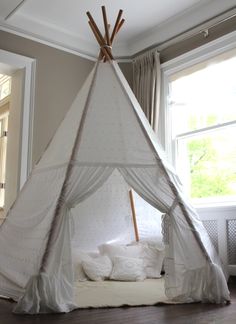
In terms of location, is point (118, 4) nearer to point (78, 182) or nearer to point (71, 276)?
point (78, 182)

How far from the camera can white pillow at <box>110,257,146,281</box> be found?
3.72 metres

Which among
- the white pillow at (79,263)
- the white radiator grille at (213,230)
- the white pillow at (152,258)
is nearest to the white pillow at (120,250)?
the white pillow at (152,258)

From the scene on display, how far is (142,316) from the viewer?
2.35 m

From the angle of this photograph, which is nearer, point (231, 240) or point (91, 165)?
point (91, 165)

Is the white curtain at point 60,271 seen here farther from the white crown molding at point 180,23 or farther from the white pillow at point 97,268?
the white crown molding at point 180,23

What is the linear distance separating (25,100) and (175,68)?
5.66ft

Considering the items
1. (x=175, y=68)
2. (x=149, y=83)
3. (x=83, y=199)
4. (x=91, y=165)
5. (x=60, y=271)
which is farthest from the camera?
(x=149, y=83)

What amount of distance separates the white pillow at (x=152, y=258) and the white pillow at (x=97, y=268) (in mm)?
378

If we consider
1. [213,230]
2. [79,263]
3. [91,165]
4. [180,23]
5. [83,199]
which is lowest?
[79,263]

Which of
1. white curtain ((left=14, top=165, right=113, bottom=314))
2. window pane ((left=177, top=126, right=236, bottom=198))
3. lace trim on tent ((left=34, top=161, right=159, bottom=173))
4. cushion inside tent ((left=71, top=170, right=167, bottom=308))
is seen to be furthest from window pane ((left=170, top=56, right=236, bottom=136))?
white curtain ((left=14, top=165, right=113, bottom=314))

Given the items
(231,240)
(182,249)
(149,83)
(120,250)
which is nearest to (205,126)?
(149,83)

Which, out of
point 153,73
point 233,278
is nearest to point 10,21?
point 153,73

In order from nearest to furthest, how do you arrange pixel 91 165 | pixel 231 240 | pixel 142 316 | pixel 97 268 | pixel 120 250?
pixel 142 316
pixel 91 165
pixel 97 268
pixel 231 240
pixel 120 250

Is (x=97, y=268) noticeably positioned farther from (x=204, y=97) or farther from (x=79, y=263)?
(x=204, y=97)
